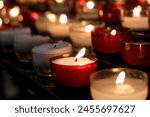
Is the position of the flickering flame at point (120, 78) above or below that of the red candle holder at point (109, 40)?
below

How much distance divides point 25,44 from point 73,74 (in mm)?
471

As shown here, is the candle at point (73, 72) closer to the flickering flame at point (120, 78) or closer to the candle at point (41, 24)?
the flickering flame at point (120, 78)

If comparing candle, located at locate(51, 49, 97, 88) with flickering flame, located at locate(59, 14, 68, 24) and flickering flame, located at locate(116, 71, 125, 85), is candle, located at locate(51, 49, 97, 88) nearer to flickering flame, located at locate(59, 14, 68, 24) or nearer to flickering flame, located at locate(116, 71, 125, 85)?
flickering flame, located at locate(116, 71, 125, 85)

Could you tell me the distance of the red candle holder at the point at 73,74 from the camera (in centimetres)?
101

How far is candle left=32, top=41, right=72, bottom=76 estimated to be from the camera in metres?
1.17

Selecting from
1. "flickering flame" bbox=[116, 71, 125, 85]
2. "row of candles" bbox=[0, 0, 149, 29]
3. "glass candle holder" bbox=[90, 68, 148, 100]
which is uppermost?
"row of candles" bbox=[0, 0, 149, 29]

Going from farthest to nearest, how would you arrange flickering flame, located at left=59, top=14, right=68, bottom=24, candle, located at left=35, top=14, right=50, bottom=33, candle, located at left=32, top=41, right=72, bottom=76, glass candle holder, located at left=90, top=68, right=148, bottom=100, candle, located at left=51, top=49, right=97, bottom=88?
candle, located at left=35, top=14, right=50, bottom=33 → flickering flame, located at left=59, top=14, right=68, bottom=24 → candle, located at left=32, top=41, right=72, bottom=76 → candle, located at left=51, top=49, right=97, bottom=88 → glass candle holder, located at left=90, top=68, right=148, bottom=100

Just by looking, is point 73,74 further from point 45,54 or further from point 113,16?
point 113,16

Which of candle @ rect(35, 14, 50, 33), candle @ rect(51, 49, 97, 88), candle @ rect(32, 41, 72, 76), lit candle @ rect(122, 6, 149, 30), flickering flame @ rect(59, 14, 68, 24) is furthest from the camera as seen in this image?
candle @ rect(35, 14, 50, 33)

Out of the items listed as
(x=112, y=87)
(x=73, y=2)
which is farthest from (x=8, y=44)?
(x=73, y=2)

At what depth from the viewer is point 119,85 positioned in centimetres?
88

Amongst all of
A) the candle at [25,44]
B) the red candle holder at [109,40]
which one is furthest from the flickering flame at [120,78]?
the candle at [25,44]

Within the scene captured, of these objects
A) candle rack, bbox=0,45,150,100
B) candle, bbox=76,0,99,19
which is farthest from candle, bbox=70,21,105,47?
candle, bbox=76,0,99,19

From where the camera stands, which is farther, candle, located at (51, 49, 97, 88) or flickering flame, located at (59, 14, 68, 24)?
flickering flame, located at (59, 14, 68, 24)
